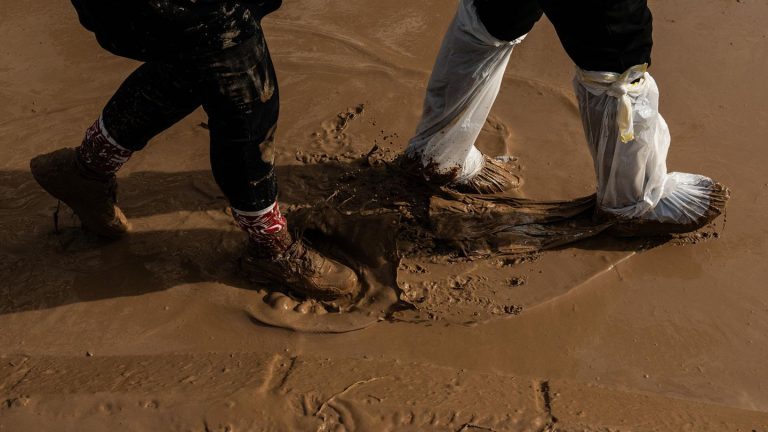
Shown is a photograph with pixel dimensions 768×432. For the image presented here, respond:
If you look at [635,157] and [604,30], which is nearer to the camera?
[604,30]

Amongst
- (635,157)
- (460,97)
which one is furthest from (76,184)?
(635,157)

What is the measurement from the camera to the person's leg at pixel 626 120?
81.9 inches

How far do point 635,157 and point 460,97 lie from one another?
628 millimetres

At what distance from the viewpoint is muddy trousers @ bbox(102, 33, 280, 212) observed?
1.88 metres

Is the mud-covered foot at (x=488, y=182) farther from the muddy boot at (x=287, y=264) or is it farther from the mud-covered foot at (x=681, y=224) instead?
the muddy boot at (x=287, y=264)

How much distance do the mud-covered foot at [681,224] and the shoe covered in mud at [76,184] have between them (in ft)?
5.58

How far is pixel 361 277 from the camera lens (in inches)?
96.7

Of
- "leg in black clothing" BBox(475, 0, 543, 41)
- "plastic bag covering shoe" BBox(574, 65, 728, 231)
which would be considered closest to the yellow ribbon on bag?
"plastic bag covering shoe" BBox(574, 65, 728, 231)

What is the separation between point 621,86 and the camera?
2.17 m

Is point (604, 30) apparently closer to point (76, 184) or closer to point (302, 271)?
point (302, 271)

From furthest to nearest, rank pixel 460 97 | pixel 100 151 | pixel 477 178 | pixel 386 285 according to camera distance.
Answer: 1. pixel 477 178
2. pixel 460 97
3. pixel 386 285
4. pixel 100 151

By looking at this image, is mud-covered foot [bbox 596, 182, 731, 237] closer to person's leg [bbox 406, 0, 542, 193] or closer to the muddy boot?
person's leg [bbox 406, 0, 542, 193]

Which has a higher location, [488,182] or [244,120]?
[244,120]

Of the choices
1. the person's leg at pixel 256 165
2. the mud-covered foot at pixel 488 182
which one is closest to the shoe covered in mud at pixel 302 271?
the person's leg at pixel 256 165
